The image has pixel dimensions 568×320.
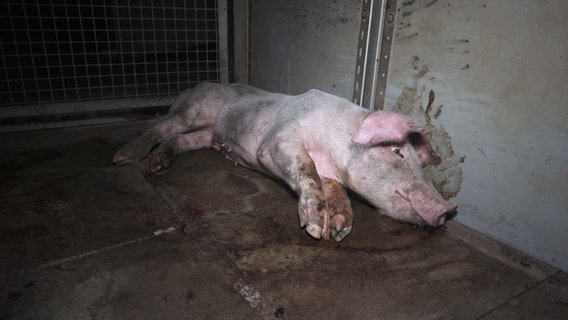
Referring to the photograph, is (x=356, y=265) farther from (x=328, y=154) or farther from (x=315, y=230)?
(x=328, y=154)

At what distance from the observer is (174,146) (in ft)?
11.5

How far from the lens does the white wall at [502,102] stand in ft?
6.64

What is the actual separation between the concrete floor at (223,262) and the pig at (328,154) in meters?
0.21

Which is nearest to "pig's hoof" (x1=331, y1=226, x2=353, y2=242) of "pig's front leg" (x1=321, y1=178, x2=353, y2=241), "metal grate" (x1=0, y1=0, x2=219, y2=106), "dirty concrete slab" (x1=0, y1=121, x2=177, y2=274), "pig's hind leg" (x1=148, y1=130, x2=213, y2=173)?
"pig's front leg" (x1=321, y1=178, x2=353, y2=241)

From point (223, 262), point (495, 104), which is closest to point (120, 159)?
point (223, 262)

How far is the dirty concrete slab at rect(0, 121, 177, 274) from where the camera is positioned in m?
2.13

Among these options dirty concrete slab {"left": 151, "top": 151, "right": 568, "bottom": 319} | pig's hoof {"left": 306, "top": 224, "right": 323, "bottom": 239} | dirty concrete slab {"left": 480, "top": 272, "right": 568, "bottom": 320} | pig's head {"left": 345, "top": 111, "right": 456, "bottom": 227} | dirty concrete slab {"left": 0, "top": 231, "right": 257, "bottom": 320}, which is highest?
pig's head {"left": 345, "top": 111, "right": 456, "bottom": 227}

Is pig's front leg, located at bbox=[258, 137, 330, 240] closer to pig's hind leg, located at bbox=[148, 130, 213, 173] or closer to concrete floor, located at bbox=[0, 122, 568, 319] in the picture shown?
concrete floor, located at bbox=[0, 122, 568, 319]

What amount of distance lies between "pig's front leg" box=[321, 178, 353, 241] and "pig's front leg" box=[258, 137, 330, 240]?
13 cm

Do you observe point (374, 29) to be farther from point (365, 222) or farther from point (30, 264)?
point (30, 264)

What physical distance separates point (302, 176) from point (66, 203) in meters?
1.56

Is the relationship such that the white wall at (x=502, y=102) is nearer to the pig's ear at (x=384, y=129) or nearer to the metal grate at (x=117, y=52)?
the pig's ear at (x=384, y=129)

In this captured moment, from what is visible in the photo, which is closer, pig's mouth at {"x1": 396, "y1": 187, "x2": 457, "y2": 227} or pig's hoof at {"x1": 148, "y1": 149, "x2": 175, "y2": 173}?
pig's mouth at {"x1": 396, "y1": 187, "x2": 457, "y2": 227}

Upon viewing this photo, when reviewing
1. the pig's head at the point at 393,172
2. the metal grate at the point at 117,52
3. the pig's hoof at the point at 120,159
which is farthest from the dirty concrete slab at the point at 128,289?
the metal grate at the point at 117,52
